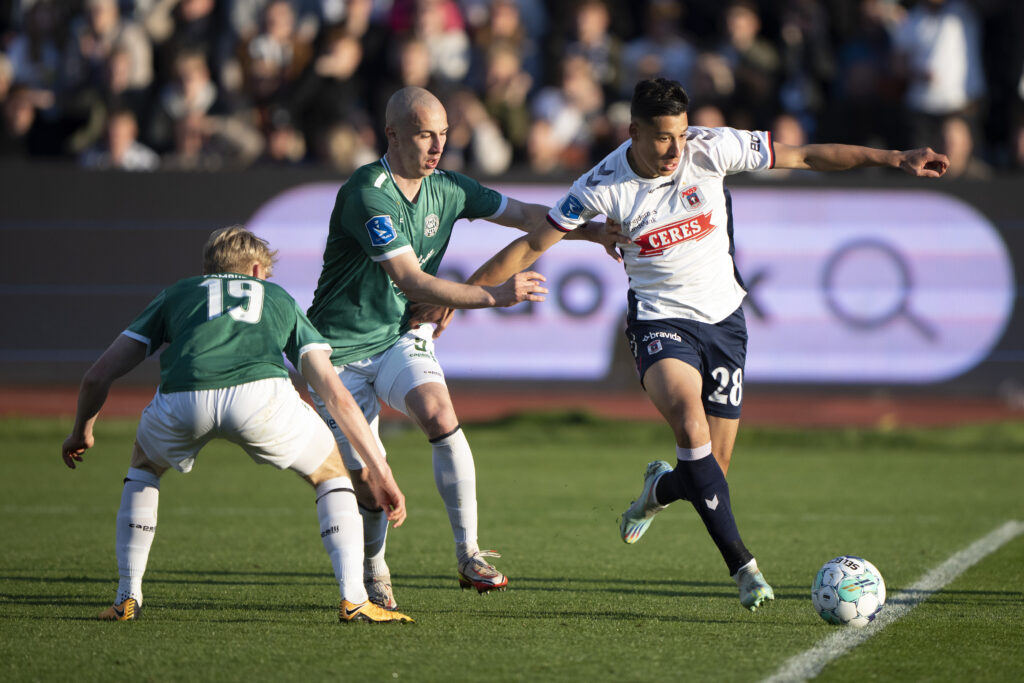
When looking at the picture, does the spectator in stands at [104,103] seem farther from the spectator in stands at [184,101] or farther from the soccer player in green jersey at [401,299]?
the soccer player in green jersey at [401,299]

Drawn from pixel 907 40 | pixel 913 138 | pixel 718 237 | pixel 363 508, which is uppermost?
pixel 907 40

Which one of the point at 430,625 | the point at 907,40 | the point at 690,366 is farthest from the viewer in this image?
the point at 907,40

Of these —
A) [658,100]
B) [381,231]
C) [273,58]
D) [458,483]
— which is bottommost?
[458,483]

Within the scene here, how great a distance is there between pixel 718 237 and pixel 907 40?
8438mm

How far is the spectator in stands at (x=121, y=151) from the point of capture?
535 inches

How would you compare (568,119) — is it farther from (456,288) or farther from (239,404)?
(239,404)

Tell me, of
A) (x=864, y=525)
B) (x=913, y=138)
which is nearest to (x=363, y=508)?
(x=864, y=525)

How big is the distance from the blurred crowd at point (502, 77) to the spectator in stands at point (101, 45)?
0.02 metres

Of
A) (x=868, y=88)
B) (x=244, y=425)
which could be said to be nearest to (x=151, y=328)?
(x=244, y=425)

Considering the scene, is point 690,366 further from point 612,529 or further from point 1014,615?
point 612,529

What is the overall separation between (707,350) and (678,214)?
0.61 meters

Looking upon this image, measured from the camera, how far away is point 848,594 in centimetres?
518

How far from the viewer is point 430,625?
5.26m

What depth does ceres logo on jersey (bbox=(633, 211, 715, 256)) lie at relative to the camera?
5.85m
